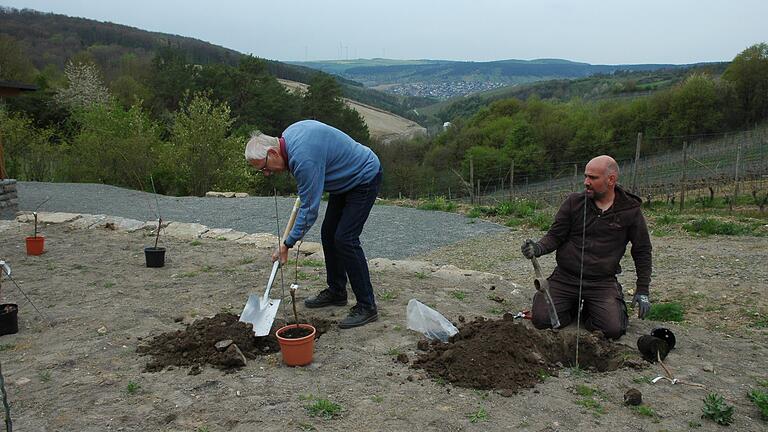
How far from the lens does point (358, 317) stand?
4.12 metres

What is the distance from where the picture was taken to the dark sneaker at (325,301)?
455 cm

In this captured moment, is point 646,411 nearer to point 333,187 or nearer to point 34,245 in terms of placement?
point 333,187

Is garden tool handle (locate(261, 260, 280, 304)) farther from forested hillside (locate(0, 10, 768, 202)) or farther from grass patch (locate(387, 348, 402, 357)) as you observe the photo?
forested hillside (locate(0, 10, 768, 202))

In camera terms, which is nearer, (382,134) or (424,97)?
(382,134)

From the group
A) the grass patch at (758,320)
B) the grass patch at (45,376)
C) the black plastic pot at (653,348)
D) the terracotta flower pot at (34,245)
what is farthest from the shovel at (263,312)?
the terracotta flower pot at (34,245)

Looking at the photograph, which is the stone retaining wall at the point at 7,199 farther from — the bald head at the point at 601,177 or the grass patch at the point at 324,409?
the bald head at the point at 601,177

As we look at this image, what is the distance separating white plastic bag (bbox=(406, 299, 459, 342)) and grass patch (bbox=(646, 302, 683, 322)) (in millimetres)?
2074

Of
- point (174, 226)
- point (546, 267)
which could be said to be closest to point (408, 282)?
point (546, 267)

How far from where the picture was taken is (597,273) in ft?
13.6

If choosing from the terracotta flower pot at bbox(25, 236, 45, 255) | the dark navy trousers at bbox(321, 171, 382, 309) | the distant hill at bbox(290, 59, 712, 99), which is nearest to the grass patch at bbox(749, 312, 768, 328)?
the dark navy trousers at bbox(321, 171, 382, 309)

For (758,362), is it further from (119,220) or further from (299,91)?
(299,91)

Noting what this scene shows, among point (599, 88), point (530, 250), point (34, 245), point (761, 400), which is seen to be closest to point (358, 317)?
point (530, 250)

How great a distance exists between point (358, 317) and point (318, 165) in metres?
1.22

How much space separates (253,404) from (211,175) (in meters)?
18.3
